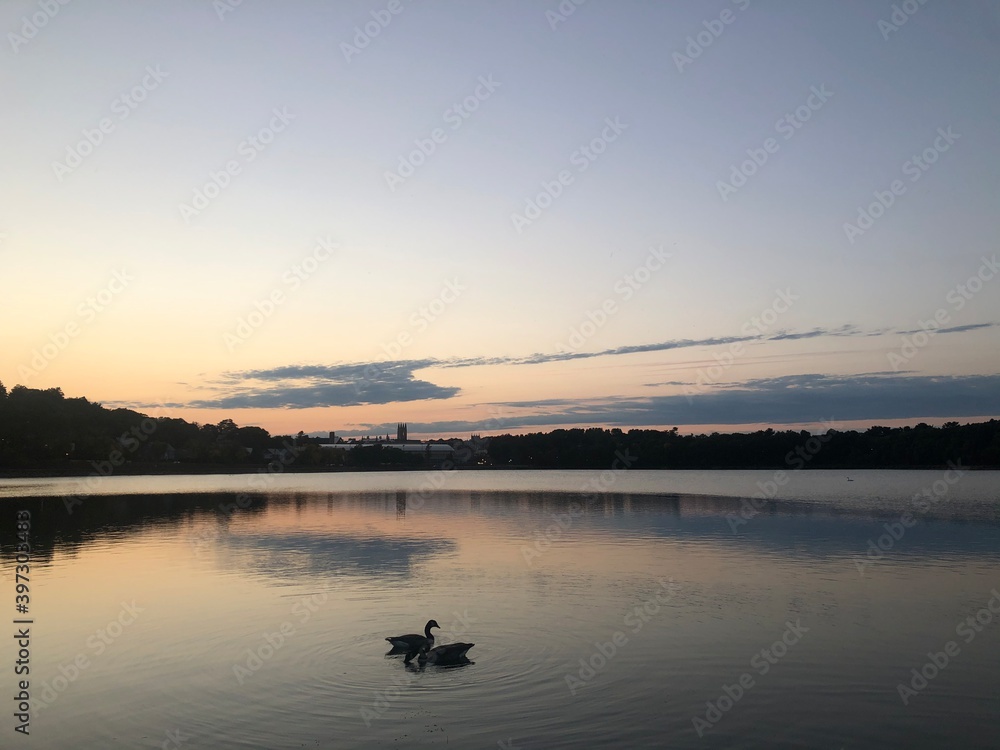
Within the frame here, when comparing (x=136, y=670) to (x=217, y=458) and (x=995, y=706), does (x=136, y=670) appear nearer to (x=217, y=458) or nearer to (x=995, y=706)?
(x=995, y=706)

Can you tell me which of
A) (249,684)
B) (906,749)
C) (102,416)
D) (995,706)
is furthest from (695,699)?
(102,416)

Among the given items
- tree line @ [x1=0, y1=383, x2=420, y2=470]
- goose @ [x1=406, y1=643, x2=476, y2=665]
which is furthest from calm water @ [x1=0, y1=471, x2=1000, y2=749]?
tree line @ [x1=0, y1=383, x2=420, y2=470]

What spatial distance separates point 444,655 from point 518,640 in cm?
226

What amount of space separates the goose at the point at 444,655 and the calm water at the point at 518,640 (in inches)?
9.3

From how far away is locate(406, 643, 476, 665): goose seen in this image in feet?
44.6

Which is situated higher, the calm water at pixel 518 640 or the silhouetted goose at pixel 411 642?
the silhouetted goose at pixel 411 642

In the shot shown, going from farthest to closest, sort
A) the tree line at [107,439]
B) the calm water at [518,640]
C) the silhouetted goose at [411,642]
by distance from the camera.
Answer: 1. the tree line at [107,439]
2. the silhouetted goose at [411,642]
3. the calm water at [518,640]

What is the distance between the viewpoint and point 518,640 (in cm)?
1543

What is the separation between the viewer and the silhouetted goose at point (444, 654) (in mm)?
13586

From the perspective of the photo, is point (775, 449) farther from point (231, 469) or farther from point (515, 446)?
point (231, 469)

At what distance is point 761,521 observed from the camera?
40.8 meters

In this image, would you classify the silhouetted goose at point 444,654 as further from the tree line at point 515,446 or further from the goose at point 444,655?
the tree line at point 515,446

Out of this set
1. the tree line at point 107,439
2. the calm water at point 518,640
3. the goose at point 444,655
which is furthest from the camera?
the tree line at point 107,439

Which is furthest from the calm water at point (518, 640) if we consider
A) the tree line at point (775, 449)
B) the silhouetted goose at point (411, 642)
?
the tree line at point (775, 449)
